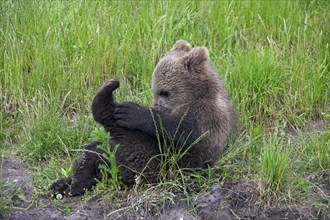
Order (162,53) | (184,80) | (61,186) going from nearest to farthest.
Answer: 1. (61,186)
2. (184,80)
3. (162,53)

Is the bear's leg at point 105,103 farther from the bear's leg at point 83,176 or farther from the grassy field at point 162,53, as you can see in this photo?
the grassy field at point 162,53

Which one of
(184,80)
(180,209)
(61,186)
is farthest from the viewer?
(184,80)

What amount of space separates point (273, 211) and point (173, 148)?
1018 millimetres

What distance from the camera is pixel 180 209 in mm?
6129

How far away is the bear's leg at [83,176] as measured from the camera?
20.9ft

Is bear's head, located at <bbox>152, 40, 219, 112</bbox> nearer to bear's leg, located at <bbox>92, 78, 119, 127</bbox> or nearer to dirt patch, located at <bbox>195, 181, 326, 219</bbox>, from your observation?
bear's leg, located at <bbox>92, 78, 119, 127</bbox>


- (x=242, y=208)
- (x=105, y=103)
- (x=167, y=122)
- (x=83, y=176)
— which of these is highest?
(x=105, y=103)

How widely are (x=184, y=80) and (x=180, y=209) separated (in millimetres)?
1182

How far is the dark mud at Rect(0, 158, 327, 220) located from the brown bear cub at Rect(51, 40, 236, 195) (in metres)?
0.24

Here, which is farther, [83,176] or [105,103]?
[83,176]

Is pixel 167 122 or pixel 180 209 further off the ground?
pixel 167 122

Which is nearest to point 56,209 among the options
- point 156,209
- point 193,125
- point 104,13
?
point 156,209

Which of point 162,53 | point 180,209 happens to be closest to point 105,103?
point 180,209

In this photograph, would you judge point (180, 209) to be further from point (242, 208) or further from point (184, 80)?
point (184, 80)
